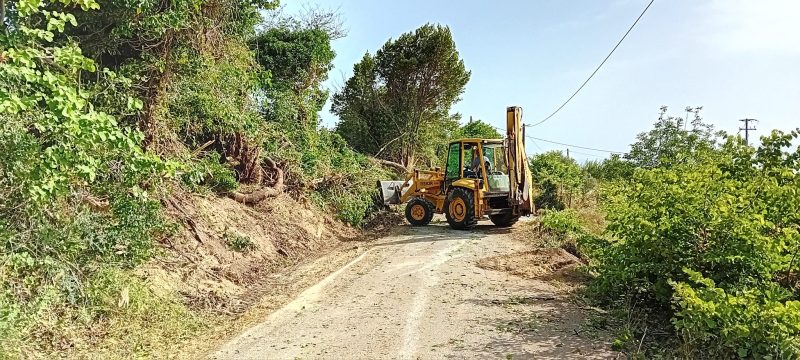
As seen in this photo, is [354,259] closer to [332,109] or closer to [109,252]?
[109,252]

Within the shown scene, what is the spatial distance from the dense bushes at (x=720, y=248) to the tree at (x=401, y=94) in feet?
67.0

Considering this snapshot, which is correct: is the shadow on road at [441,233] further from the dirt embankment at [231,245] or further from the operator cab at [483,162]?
the dirt embankment at [231,245]

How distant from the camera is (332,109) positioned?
28781mm

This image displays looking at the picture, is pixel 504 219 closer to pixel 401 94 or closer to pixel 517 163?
pixel 517 163

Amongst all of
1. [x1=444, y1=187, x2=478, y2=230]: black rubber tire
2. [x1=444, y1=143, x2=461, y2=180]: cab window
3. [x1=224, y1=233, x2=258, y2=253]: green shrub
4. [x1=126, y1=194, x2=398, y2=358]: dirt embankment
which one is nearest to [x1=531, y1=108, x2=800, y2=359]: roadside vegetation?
[x1=126, y1=194, x2=398, y2=358]: dirt embankment

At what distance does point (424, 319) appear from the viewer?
21.0 ft

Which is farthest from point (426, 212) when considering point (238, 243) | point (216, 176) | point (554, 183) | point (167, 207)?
point (554, 183)

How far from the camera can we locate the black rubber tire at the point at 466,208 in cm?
1324

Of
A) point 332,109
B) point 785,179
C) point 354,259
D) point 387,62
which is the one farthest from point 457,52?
point 785,179

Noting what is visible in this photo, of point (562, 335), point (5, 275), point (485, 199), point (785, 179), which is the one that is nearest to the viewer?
point (5, 275)

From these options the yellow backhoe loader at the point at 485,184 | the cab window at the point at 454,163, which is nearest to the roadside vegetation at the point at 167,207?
the yellow backhoe loader at the point at 485,184

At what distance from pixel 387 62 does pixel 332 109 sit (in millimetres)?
3735

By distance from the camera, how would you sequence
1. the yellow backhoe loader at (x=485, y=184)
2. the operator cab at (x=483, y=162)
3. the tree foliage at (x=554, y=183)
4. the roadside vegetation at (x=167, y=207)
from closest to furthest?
the roadside vegetation at (x=167, y=207)
the yellow backhoe loader at (x=485, y=184)
the operator cab at (x=483, y=162)
the tree foliage at (x=554, y=183)

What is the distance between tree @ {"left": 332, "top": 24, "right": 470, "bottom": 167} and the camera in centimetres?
2722
